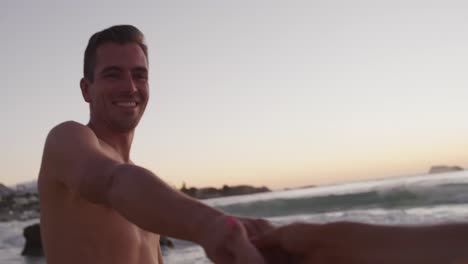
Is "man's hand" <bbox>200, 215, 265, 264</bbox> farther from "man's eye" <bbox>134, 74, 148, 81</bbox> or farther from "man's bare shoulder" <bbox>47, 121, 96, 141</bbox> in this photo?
"man's eye" <bbox>134, 74, 148, 81</bbox>

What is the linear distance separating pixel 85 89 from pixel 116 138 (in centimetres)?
28

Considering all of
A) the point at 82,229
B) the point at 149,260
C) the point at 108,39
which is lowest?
the point at 149,260

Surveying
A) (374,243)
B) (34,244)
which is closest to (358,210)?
(34,244)

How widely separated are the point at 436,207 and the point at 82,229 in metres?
15.0

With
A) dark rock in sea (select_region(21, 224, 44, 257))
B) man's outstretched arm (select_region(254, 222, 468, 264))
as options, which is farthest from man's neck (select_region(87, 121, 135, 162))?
dark rock in sea (select_region(21, 224, 44, 257))

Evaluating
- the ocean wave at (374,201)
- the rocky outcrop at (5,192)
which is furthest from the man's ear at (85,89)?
the rocky outcrop at (5,192)

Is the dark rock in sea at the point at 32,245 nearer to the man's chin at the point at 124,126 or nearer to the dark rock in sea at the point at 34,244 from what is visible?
the dark rock in sea at the point at 34,244

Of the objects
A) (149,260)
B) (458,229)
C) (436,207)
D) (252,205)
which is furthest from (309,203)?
(458,229)

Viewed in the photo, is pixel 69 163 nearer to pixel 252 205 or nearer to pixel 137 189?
pixel 137 189

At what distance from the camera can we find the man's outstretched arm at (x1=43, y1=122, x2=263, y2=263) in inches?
41.4

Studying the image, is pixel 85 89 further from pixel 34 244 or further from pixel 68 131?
pixel 34 244

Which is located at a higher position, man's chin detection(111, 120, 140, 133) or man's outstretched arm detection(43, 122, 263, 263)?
man's chin detection(111, 120, 140, 133)

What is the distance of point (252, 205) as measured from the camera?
25734mm

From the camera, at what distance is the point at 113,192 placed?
1306mm
